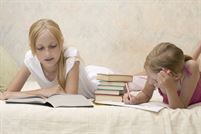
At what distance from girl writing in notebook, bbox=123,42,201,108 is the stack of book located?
0.09 m

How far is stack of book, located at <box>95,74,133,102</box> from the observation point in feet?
5.19

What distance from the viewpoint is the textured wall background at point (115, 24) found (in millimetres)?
2523

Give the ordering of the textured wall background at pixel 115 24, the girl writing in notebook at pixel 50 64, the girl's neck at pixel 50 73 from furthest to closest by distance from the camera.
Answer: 1. the textured wall background at pixel 115 24
2. the girl's neck at pixel 50 73
3. the girl writing in notebook at pixel 50 64

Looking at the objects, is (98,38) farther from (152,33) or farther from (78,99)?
(78,99)

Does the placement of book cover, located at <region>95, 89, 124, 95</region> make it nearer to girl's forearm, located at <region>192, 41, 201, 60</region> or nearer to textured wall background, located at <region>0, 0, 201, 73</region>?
girl's forearm, located at <region>192, 41, 201, 60</region>

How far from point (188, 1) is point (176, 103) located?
50.6 inches

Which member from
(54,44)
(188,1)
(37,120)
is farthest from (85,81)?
(188,1)

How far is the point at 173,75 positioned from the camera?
56.3 inches

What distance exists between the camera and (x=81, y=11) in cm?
262

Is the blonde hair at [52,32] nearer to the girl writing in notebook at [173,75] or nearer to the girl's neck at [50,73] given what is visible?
the girl's neck at [50,73]

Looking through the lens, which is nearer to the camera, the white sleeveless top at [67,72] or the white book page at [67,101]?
the white book page at [67,101]

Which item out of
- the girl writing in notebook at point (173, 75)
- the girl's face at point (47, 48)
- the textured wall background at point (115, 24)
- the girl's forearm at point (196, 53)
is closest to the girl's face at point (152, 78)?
the girl writing in notebook at point (173, 75)

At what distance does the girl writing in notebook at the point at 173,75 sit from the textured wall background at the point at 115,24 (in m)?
1.07

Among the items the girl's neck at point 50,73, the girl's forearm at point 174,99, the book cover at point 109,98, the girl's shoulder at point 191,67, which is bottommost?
the book cover at point 109,98
